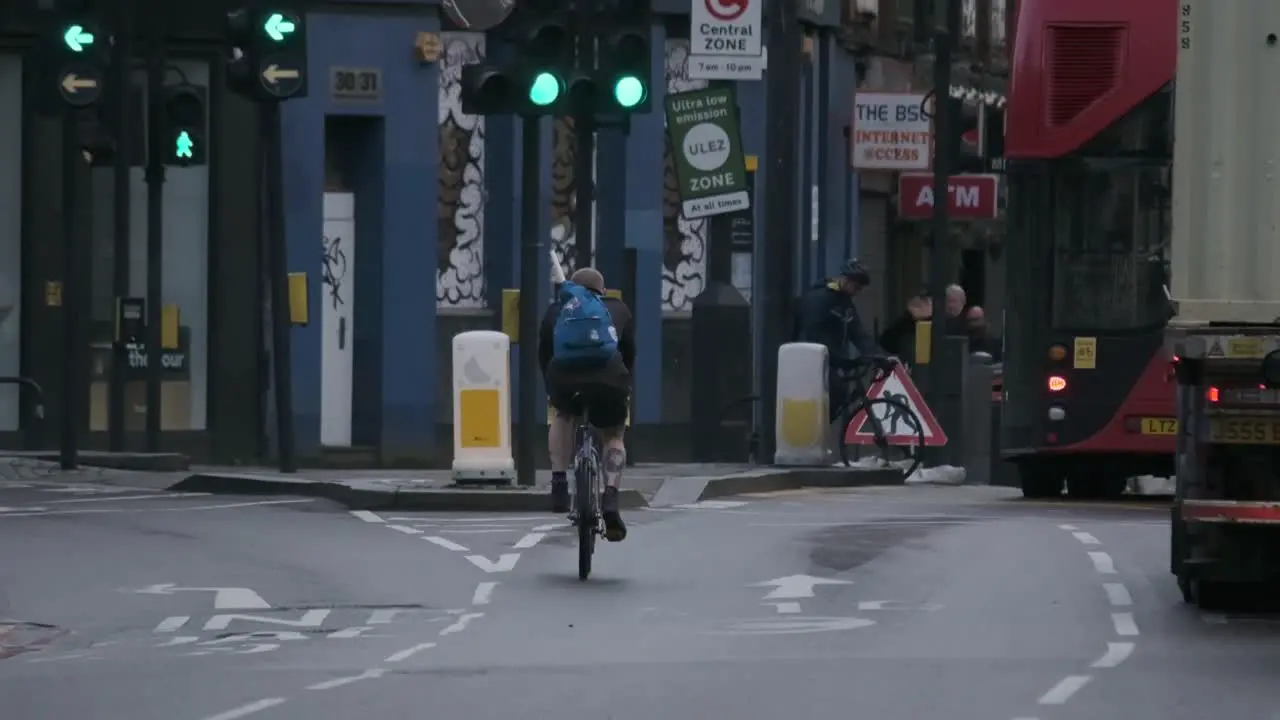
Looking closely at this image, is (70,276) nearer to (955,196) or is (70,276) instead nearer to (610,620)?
(610,620)

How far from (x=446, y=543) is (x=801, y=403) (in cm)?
807

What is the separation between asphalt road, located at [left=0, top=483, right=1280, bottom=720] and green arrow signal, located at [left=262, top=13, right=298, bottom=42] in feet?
12.8

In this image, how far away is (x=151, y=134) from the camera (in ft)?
86.9

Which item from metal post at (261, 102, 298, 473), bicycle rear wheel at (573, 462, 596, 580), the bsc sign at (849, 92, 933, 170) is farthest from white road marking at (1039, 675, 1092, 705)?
the bsc sign at (849, 92, 933, 170)

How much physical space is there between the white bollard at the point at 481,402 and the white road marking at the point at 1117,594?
7019 mm

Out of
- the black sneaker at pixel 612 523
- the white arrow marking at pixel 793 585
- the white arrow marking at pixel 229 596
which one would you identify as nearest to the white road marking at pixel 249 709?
the white arrow marking at pixel 229 596

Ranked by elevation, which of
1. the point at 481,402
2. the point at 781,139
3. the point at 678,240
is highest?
the point at 781,139

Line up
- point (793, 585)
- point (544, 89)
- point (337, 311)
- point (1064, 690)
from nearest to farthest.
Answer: point (1064, 690)
point (793, 585)
point (544, 89)
point (337, 311)

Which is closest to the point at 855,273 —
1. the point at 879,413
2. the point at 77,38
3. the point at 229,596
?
the point at 879,413

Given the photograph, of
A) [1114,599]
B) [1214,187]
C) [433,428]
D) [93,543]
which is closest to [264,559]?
[93,543]

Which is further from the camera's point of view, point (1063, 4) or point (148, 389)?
point (148, 389)

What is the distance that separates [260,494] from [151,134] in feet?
13.5

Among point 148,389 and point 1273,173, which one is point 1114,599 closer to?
point 1273,173

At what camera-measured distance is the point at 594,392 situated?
696 inches
